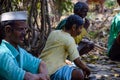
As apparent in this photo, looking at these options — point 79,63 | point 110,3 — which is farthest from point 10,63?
point 110,3

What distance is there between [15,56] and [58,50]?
1304mm

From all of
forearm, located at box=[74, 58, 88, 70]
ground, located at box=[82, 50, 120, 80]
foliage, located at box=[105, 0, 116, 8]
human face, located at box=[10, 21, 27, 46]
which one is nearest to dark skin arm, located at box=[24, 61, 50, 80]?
human face, located at box=[10, 21, 27, 46]

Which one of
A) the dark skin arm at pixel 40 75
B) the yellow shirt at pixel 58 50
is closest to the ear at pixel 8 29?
the dark skin arm at pixel 40 75

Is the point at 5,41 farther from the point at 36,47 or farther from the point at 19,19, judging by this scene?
the point at 36,47

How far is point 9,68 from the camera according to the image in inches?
134

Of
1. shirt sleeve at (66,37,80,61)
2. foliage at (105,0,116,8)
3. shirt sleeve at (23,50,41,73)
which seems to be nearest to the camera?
shirt sleeve at (23,50,41,73)

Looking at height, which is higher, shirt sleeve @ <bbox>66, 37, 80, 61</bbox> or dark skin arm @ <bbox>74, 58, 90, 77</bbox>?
shirt sleeve @ <bbox>66, 37, 80, 61</bbox>

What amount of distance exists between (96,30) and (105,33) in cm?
53

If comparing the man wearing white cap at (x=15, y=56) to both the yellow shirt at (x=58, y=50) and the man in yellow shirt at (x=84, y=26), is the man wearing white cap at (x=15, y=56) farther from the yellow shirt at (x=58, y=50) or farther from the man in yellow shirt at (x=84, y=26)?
the man in yellow shirt at (x=84, y=26)

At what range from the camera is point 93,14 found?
582 inches

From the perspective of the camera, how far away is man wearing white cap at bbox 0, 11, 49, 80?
3.43 metres

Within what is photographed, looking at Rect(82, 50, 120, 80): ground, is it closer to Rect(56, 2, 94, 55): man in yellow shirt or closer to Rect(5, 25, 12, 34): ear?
Rect(56, 2, 94, 55): man in yellow shirt

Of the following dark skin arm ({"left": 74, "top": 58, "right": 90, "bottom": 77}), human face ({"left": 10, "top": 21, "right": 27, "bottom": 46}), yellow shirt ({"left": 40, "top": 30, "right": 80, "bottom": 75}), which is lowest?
dark skin arm ({"left": 74, "top": 58, "right": 90, "bottom": 77})

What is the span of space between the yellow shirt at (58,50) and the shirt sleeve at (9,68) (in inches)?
57.0
